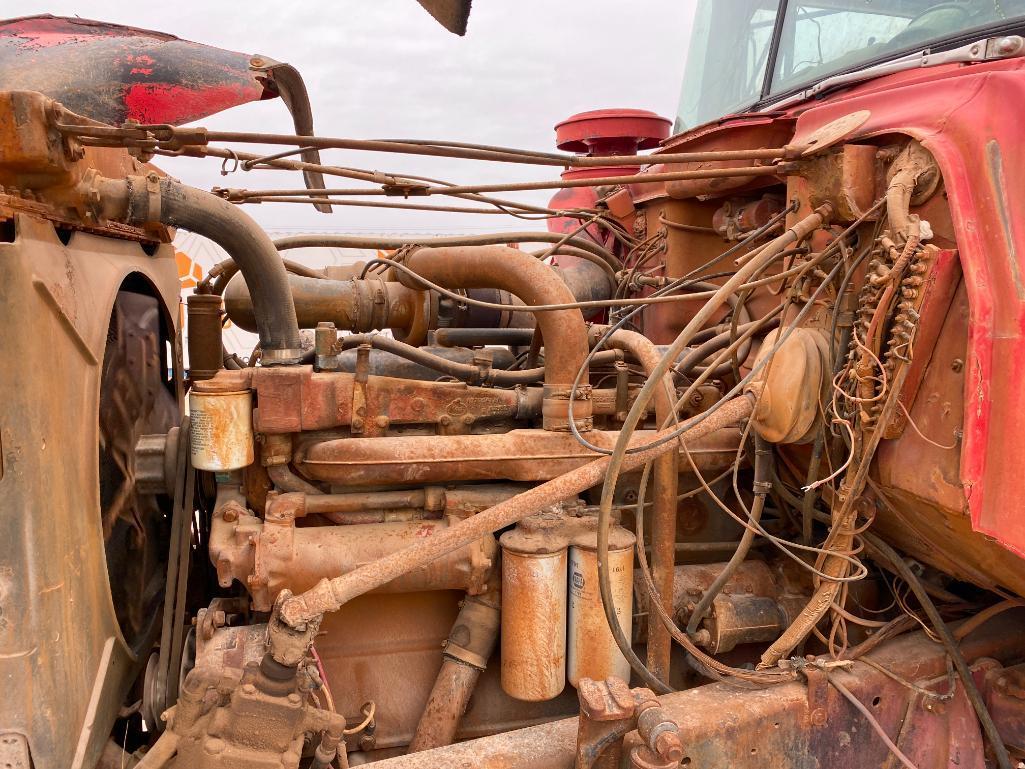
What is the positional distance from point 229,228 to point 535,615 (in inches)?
47.9

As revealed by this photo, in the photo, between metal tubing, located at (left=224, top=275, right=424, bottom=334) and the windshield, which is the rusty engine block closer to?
metal tubing, located at (left=224, top=275, right=424, bottom=334)

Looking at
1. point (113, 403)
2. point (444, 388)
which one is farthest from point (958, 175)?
point (113, 403)

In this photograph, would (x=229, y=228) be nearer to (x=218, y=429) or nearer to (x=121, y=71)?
(x=218, y=429)

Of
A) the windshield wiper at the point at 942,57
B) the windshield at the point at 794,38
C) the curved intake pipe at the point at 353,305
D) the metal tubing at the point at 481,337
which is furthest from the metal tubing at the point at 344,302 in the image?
the windshield at the point at 794,38

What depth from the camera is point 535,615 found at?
1898 mm

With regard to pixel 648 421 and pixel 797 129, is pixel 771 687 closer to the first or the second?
pixel 648 421

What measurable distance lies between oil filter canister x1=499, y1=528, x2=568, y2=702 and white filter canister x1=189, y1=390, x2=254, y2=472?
2.31ft

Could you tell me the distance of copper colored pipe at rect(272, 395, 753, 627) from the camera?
162cm

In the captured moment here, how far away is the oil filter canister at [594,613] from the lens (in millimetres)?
1924

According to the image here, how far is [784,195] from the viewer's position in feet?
7.93

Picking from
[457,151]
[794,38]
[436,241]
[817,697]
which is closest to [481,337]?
[436,241]

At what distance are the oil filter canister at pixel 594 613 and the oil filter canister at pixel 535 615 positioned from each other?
4cm

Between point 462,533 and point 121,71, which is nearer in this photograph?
point 462,533

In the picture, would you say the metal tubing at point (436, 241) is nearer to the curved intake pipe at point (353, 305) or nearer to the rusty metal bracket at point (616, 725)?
the curved intake pipe at point (353, 305)
